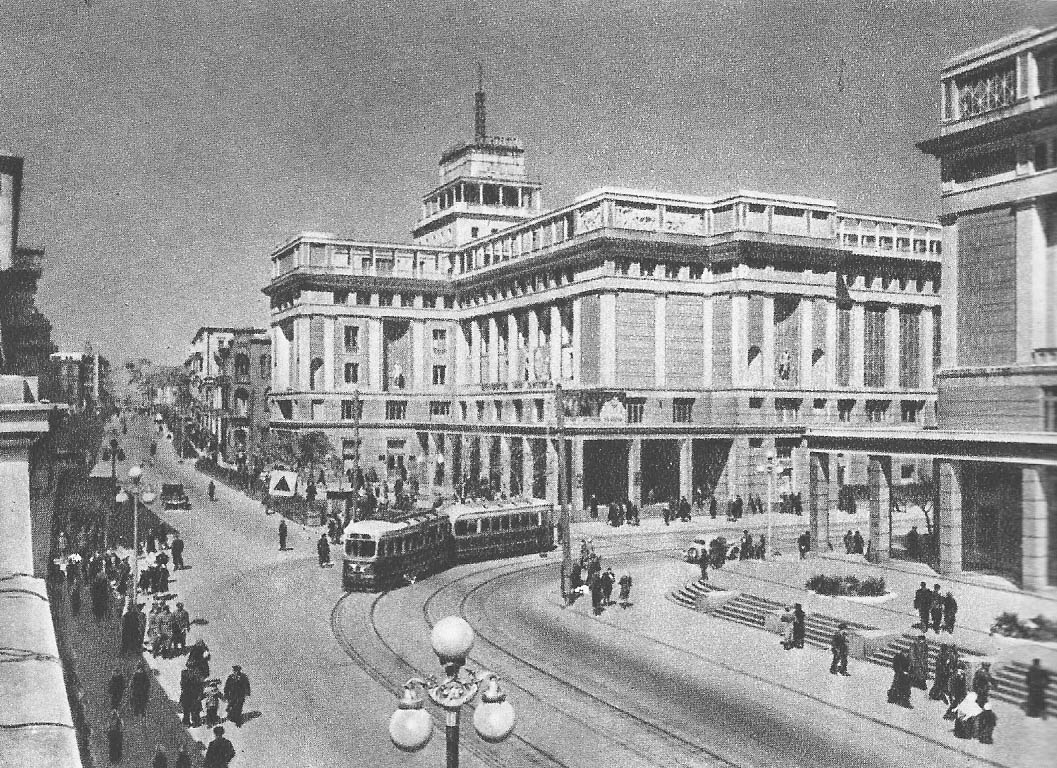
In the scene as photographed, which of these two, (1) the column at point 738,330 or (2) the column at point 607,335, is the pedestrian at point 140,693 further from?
(1) the column at point 738,330

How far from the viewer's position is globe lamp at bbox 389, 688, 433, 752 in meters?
7.95

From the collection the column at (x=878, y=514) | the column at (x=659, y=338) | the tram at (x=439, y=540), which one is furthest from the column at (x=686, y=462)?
the column at (x=878, y=514)

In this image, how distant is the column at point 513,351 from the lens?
235ft

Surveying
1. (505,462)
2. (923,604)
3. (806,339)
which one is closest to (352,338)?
(505,462)

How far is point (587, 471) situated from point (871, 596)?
32486 mm

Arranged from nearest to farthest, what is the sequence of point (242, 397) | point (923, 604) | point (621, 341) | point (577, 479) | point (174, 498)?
1. point (923, 604)
2. point (577, 479)
3. point (174, 498)
4. point (621, 341)
5. point (242, 397)

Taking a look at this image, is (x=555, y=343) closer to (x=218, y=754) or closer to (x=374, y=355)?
(x=374, y=355)

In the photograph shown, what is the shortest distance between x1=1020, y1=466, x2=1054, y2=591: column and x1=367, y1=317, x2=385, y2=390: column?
254 ft

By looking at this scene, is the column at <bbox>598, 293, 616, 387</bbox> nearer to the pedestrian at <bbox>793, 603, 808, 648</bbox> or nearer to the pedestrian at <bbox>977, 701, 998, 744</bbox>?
Result: the pedestrian at <bbox>793, 603, 808, 648</bbox>

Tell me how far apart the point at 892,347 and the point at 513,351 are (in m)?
29.5

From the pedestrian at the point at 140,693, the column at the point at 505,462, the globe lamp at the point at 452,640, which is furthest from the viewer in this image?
the column at the point at 505,462

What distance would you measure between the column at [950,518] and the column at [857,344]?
4108 cm

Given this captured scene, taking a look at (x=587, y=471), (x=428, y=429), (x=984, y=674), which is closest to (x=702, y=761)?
(x=984, y=674)

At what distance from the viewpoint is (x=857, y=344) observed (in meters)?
68.4
